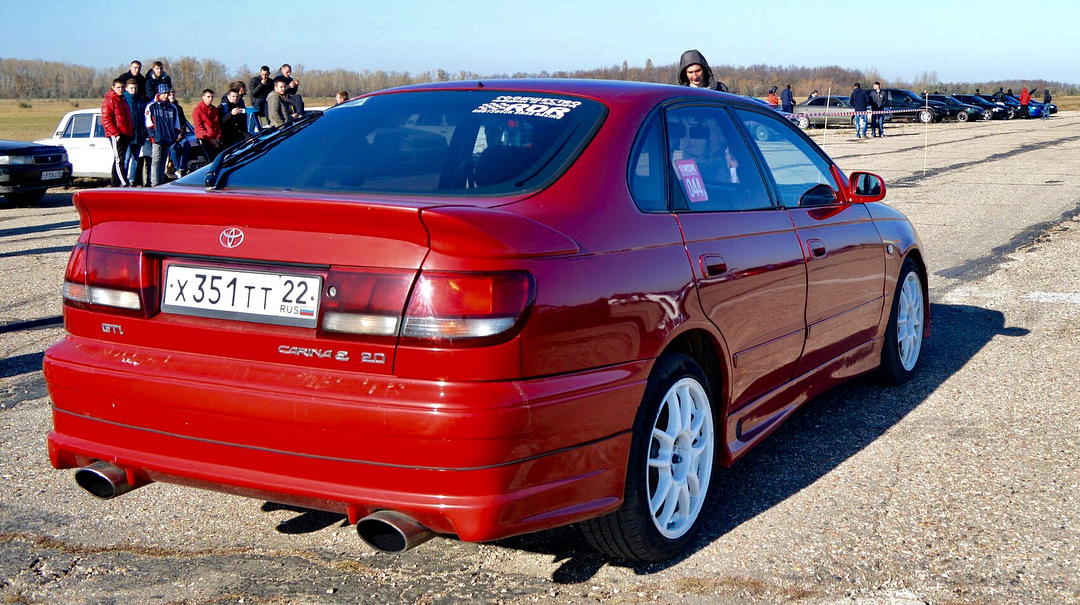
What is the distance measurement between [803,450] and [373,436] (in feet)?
7.92

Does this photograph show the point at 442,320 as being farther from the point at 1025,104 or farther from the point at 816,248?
the point at 1025,104

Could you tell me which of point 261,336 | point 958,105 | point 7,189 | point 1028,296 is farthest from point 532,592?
point 958,105

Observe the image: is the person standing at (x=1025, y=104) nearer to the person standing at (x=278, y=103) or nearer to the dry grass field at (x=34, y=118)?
the dry grass field at (x=34, y=118)

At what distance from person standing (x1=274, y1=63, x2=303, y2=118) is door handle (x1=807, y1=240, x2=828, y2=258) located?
13922 mm

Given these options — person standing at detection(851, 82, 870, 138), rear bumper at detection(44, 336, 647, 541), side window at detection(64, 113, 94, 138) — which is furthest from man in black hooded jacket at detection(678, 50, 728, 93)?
person standing at detection(851, 82, 870, 138)

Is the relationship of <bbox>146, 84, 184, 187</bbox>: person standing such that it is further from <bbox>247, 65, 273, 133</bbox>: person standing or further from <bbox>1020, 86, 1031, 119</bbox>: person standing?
<bbox>1020, 86, 1031, 119</bbox>: person standing

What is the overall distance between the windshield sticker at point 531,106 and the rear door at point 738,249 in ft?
1.29

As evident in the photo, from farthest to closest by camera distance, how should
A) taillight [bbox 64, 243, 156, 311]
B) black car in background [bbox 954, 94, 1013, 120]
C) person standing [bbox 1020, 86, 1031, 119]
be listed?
person standing [bbox 1020, 86, 1031, 119]
black car in background [bbox 954, 94, 1013, 120]
taillight [bbox 64, 243, 156, 311]

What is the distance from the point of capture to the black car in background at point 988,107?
50263mm

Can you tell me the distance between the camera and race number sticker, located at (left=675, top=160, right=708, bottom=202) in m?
3.60

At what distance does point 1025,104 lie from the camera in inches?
2174

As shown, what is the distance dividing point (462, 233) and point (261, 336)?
643 mm

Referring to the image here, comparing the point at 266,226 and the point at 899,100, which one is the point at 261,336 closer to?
the point at 266,226

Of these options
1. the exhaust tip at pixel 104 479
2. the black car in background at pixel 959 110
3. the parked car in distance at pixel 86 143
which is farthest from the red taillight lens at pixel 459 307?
the black car in background at pixel 959 110
